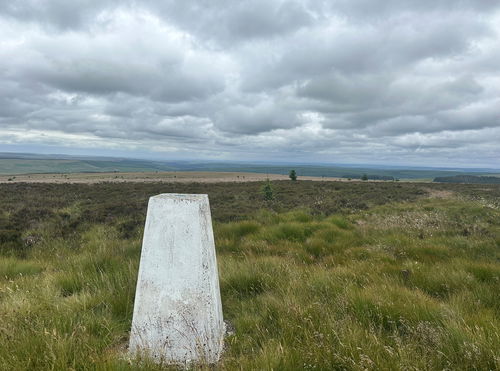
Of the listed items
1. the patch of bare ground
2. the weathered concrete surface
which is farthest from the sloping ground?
the patch of bare ground

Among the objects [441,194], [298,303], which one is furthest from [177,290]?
[441,194]

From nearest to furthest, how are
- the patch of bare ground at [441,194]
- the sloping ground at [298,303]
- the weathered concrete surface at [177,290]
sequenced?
1. the sloping ground at [298,303]
2. the weathered concrete surface at [177,290]
3. the patch of bare ground at [441,194]

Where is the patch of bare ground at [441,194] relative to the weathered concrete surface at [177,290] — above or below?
below

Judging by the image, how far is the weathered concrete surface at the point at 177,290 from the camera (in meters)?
2.57

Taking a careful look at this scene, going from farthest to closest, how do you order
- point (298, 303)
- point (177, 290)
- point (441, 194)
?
point (441, 194)
point (298, 303)
point (177, 290)

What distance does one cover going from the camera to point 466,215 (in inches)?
466

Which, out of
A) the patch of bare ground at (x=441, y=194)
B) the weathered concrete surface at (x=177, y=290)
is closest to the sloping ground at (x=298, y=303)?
the weathered concrete surface at (x=177, y=290)

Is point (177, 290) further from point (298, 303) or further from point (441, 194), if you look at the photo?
point (441, 194)

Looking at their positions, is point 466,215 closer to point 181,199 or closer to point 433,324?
point 433,324

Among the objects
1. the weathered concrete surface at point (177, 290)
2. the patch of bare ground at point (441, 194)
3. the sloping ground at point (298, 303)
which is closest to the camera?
the sloping ground at point (298, 303)

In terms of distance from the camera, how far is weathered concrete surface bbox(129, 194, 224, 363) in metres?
2.57

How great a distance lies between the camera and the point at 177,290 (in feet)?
8.54

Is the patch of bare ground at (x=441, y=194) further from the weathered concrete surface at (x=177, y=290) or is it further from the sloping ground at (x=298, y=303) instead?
the weathered concrete surface at (x=177, y=290)

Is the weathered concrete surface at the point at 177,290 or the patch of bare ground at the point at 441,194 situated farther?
the patch of bare ground at the point at 441,194
